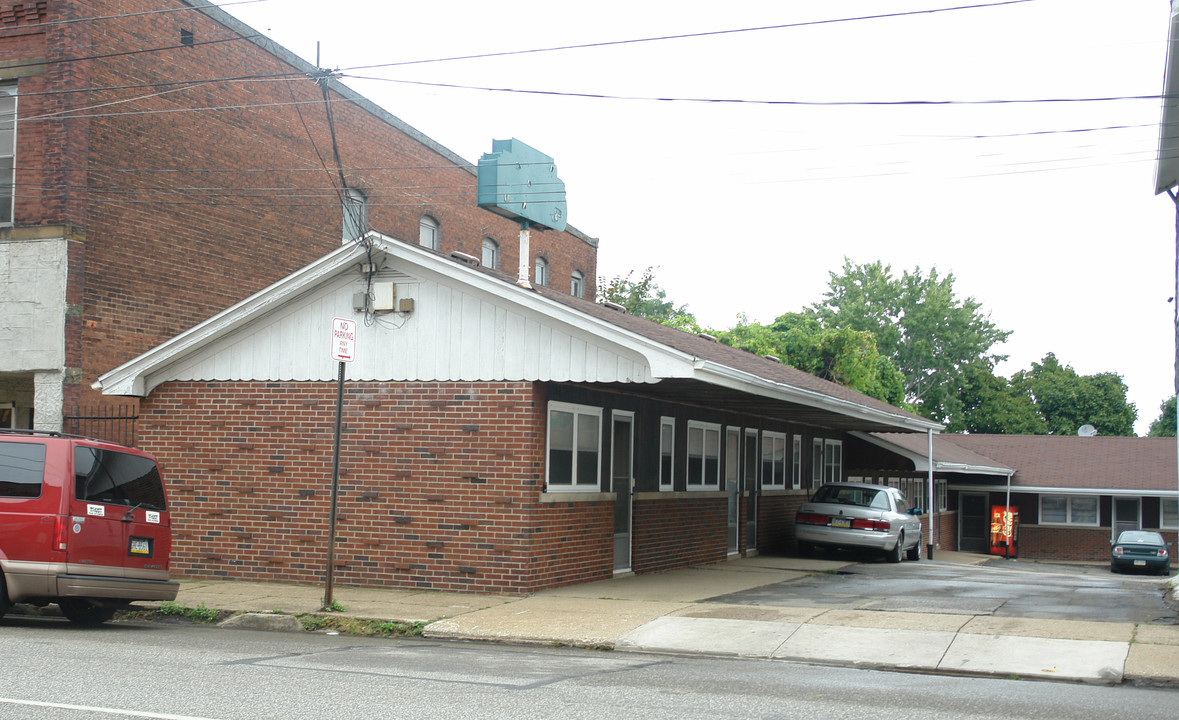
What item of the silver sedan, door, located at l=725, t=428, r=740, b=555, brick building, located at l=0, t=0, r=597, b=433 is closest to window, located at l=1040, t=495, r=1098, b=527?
the silver sedan

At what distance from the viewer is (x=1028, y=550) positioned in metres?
41.8

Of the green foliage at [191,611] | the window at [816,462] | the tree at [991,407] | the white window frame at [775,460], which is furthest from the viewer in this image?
the tree at [991,407]

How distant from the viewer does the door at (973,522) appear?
143 feet

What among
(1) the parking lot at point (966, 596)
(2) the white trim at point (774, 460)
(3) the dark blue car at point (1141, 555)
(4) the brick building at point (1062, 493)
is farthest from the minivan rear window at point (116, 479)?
(3) the dark blue car at point (1141, 555)

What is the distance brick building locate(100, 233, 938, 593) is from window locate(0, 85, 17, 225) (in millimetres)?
4111

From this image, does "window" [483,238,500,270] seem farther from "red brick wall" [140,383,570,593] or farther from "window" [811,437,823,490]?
"red brick wall" [140,383,570,593]

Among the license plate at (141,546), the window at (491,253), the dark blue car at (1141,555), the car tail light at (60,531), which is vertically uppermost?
the window at (491,253)

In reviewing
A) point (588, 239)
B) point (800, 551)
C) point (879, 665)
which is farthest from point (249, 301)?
point (588, 239)

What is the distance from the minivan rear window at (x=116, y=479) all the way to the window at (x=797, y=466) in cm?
1581

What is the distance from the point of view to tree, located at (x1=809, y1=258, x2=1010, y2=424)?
74.6 meters

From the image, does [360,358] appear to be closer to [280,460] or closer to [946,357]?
[280,460]

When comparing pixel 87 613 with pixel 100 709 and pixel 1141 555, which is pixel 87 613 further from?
pixel 1141 555

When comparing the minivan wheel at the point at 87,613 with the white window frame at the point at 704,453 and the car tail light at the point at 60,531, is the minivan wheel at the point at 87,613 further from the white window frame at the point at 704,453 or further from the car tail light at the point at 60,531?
the white window frame at the point at 704,453

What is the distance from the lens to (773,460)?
2402 centimetres
